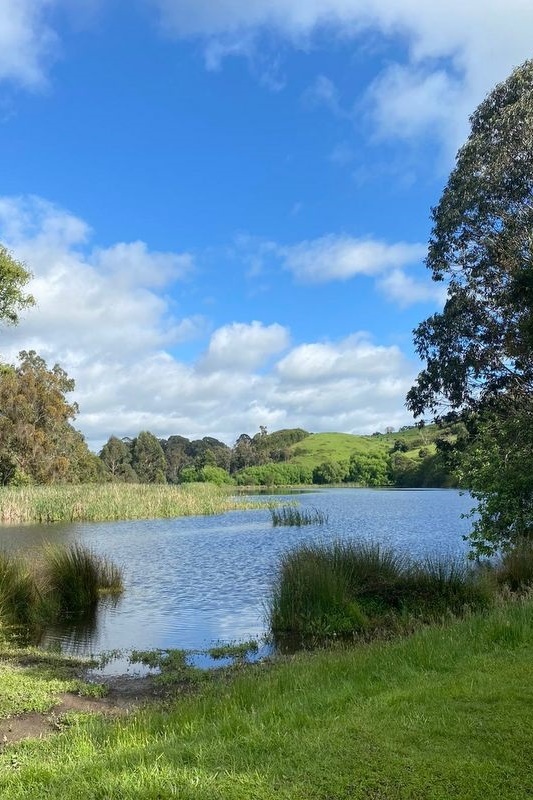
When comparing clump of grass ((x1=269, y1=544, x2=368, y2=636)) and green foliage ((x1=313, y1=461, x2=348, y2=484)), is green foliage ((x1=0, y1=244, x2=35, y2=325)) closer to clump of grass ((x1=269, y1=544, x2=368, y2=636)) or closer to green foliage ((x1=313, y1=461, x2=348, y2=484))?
clump of grass ((x1=269, y1=544, x2=368, y2=636))

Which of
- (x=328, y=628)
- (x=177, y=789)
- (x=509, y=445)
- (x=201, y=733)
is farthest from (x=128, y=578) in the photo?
(x=177, y=789)

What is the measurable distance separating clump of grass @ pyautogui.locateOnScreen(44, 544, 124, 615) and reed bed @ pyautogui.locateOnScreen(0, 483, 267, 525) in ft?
82.1

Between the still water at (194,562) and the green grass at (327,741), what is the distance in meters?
6.07

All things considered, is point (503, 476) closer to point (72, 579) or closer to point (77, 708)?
point (72, 579)

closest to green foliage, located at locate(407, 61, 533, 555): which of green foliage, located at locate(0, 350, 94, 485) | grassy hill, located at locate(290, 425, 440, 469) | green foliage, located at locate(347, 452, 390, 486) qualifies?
green foliage, located at locate(0, 350, 94, 485)

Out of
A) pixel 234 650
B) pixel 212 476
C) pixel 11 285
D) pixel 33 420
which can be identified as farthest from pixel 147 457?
pixel 234 650

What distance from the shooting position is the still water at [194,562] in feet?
42.0

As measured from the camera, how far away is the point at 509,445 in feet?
56.2

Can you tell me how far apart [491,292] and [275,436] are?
173 metres

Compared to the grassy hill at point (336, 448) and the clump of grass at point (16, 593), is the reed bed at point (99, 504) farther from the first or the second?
the grassy hill at point (336, 448)

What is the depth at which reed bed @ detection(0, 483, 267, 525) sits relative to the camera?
38.7 m

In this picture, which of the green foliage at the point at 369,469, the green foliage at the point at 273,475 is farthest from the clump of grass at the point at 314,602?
the green foliage at the point at 369,469

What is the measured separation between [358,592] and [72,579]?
6459mm

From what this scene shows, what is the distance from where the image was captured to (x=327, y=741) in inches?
175
